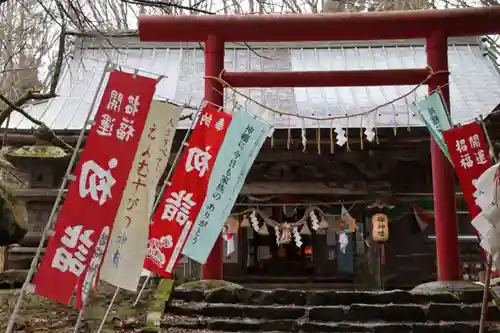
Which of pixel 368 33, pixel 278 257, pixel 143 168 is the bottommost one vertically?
pixel 278 257

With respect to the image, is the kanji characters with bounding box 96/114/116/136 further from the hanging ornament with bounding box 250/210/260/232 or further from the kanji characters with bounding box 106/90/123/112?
the hanging ornament with bounding box 250/210/260/232

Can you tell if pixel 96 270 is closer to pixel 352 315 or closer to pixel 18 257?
pixel 352 315

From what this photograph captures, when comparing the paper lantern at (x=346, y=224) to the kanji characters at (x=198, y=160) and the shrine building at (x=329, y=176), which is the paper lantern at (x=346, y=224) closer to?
the shrine building at (x=329, y=176)

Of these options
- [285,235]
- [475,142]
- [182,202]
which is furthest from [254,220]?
[475,142]

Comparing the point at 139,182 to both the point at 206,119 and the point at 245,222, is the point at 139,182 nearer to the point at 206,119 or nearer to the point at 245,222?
the point at 206,119

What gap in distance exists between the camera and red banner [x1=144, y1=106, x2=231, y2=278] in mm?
5793

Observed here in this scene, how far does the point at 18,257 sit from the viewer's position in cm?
1045

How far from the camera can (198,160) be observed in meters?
6.04

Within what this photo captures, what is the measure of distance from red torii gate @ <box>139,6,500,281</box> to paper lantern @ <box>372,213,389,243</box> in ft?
8.84

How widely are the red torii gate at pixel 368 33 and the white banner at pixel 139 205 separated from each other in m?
2.01

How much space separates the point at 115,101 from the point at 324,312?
430cm

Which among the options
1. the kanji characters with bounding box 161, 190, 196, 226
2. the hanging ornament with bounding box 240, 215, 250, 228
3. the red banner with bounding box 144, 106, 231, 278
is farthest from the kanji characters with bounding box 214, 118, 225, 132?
the hanging ornament with bounding box 240, 215, 250, 228

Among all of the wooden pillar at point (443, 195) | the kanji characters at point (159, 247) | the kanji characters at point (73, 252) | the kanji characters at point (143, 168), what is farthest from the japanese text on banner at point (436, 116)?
the kanji characters at point (73, 252)

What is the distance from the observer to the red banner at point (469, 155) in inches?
251
